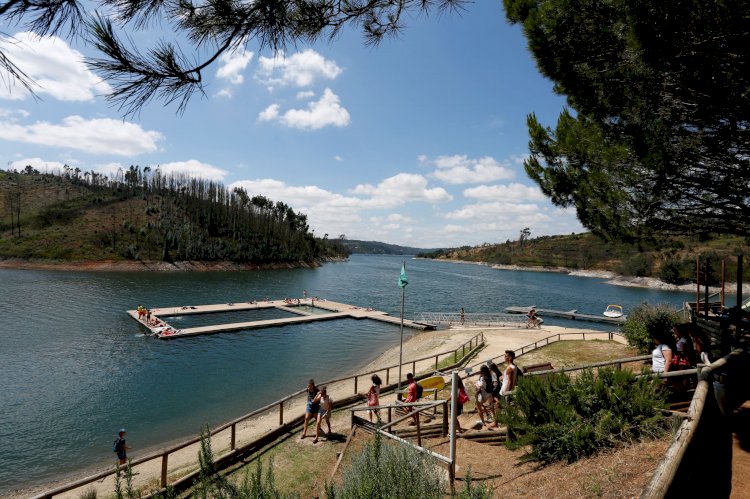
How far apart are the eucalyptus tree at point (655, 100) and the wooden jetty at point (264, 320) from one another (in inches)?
1064

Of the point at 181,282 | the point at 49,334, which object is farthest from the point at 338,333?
the point at 181,282

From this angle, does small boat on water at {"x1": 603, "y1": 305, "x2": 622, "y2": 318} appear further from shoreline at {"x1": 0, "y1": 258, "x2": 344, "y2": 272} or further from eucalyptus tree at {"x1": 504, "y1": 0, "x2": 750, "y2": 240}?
shoreline at {"x1": 0, "y1": 258, "x2": 344, "y2": 272}

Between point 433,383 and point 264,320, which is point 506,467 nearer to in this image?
point 433,383

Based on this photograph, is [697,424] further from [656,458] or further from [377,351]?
[377,351]

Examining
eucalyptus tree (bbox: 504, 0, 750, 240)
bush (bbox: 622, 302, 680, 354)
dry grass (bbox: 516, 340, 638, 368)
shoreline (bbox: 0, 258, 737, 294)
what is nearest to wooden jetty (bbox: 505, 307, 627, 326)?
dry grass (bbox: 516, 340, 638, 368)

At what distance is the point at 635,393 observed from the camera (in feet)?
19.9

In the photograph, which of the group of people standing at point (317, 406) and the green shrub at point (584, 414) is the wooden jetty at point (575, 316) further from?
the green shrub at point (584, 414)

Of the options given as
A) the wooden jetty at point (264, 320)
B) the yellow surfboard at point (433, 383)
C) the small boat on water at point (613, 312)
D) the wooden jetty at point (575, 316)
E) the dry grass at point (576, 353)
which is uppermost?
the yellow surfboard at point (433, 383)

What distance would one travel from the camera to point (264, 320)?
123 ft

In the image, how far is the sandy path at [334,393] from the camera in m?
11.2

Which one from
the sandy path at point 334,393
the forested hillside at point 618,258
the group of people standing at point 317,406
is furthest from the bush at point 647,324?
the forested hillside at point 618,258

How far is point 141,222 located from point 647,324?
4802 inches

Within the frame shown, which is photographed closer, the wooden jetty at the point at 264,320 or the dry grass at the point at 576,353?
the dry grass at the point at 576,353

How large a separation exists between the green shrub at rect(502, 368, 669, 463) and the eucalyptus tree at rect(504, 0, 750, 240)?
4.06 meters
